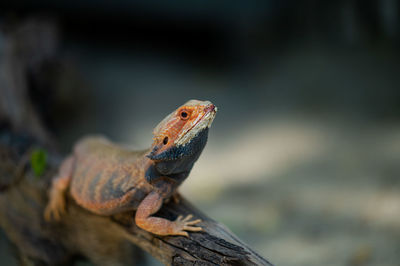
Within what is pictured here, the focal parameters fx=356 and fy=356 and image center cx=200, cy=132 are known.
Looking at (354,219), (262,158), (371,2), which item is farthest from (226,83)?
(354,219)

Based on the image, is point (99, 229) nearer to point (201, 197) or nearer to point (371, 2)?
point (201, 197)

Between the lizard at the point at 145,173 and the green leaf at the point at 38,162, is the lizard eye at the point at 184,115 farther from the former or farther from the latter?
the green leaf at the point at 38,162

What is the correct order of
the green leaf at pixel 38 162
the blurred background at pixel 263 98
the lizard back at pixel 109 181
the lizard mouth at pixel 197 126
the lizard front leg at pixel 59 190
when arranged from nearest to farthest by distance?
1. the lizard mouth at pixel 197 126
2. the lizard back at pixel 109 181
3. the lizard front leg at pixel 59 190
4. the green leaf at pixel 38 162
5. the blurred background at pixel 263 98

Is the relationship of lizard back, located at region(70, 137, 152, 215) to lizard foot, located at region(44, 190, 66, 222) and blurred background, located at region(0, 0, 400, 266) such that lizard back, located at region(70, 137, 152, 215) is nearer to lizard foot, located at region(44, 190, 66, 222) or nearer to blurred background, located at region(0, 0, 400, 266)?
lizard foot, located at region(44, 190, 66, 222)

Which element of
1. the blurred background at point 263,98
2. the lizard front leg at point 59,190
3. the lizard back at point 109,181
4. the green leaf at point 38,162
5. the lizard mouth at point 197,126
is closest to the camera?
the lizard mouth at point 197,126

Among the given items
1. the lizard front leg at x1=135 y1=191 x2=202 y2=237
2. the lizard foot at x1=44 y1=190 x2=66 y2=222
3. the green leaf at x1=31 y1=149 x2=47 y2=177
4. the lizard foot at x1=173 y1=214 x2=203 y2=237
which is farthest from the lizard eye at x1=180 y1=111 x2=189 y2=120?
the green leaf at x1=31 y1=149 x2=47 y2=177

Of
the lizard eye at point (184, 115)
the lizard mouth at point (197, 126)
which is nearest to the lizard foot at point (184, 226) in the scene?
the lizard mouth at point (197, 126)
